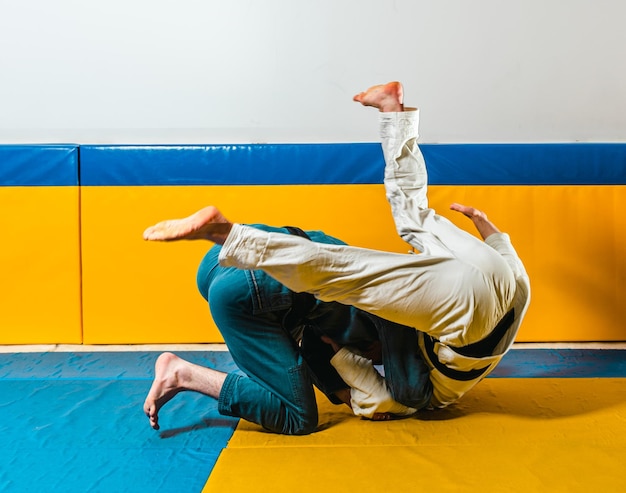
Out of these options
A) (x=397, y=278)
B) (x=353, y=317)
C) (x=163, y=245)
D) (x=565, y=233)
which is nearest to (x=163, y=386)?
(x=353, y=317)

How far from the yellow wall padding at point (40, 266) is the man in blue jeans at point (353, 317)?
0.99 metres

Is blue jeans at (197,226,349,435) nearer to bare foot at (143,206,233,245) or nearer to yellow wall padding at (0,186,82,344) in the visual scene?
bare foot at (143,206,233,245)

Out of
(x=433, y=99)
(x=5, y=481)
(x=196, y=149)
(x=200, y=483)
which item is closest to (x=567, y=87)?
(x=433, y=99)

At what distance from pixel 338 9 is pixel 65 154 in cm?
130

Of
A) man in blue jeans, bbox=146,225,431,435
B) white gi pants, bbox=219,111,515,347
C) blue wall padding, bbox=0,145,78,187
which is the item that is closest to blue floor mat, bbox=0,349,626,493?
man in blue jeans, bbox=146,225,431,435

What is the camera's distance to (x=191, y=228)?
1.44m

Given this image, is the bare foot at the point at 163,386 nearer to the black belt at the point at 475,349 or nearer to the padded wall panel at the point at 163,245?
the black belt at the point at 475,349

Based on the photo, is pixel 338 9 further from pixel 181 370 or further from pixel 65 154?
pixel 181 370

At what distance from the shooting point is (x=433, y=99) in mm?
2984

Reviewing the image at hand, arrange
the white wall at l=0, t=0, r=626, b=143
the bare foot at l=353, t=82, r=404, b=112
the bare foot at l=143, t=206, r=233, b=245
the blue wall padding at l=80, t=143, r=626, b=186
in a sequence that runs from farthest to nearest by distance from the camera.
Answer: the white wall at l=0, t=0, r=626, b=143, the blue wall padding at l=80, t=143, r=626, b=186, the bare foot at l=353, t=82, r=404, b=112, the bare foot at l=143, t=206, r=233, b=245

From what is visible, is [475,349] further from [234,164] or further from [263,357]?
[234,164]

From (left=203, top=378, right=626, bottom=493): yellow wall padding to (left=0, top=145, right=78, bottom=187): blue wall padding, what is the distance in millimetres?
1367

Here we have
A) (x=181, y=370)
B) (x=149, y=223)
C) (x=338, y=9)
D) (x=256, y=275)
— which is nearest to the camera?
(x=256, y=275)

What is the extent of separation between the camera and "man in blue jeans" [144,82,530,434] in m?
1.54
